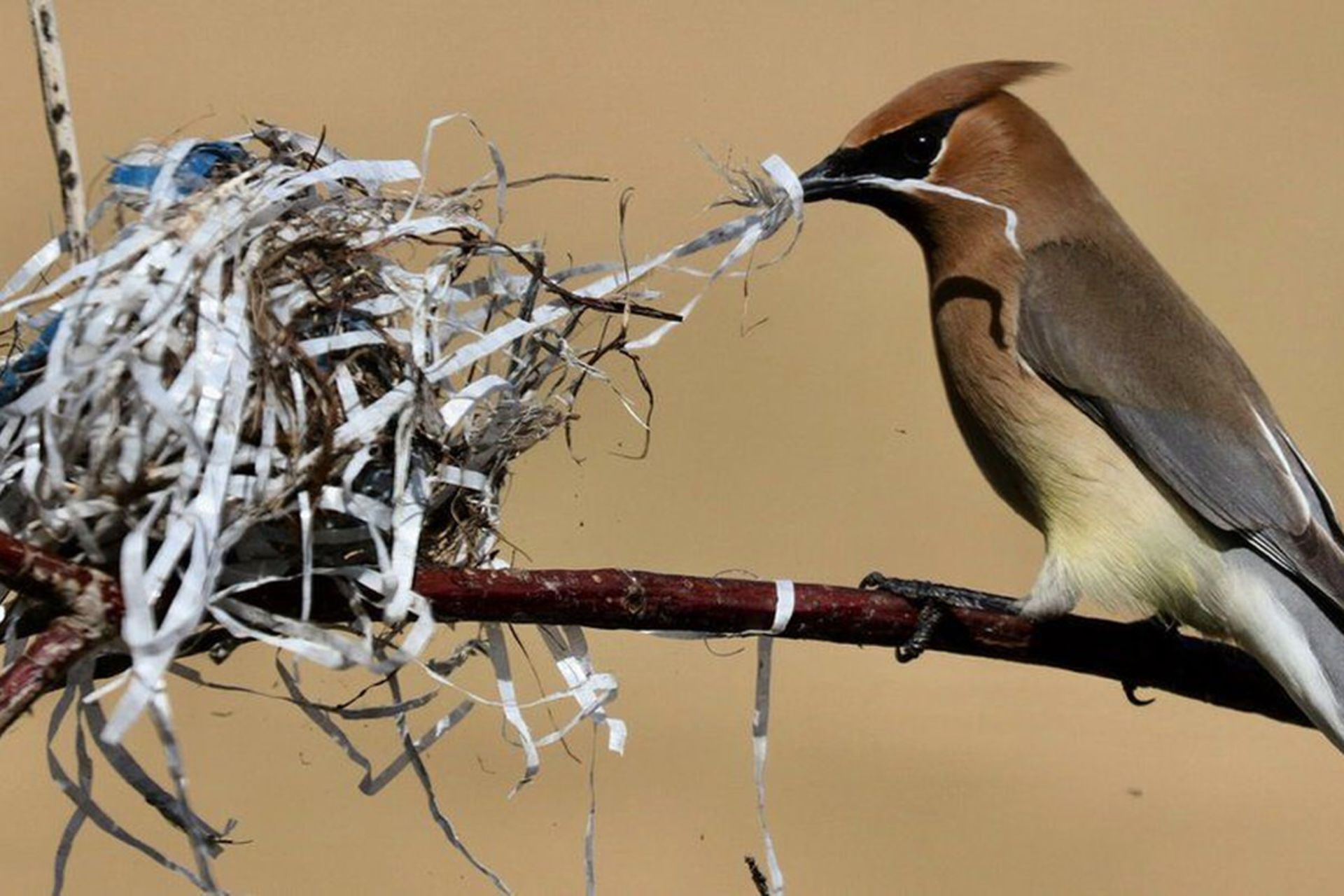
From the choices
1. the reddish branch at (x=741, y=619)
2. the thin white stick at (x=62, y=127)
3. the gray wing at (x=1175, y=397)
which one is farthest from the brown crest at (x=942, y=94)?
the thin white stick at (x=62, y=127)

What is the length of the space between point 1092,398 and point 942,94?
628 millimetres

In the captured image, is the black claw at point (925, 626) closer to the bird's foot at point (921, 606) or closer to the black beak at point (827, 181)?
the bird's foot at point (921, 606)

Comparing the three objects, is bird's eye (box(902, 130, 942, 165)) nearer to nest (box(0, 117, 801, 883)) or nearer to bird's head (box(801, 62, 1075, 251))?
bird's head (box(801, 62, 1075, 251))

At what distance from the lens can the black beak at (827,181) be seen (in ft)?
13.1

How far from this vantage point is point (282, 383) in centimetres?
261

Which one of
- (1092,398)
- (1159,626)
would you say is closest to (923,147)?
(1092,398)

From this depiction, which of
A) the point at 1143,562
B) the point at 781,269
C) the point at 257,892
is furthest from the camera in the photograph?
the point at 781,269

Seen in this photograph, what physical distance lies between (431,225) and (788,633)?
666 millimetres

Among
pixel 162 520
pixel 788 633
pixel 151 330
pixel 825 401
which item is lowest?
pixel 825 401

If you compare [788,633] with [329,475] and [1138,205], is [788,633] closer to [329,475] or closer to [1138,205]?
[329,475]

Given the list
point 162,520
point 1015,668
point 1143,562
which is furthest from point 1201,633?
point 1015,668

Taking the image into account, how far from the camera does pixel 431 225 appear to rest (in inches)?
110

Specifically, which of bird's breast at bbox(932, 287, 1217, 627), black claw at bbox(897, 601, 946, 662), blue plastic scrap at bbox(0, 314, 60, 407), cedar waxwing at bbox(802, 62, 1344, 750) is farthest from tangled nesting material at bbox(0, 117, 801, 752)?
bird's breast at bbox(932, 287, 1217, 627)

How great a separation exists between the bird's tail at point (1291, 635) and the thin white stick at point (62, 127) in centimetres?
196
